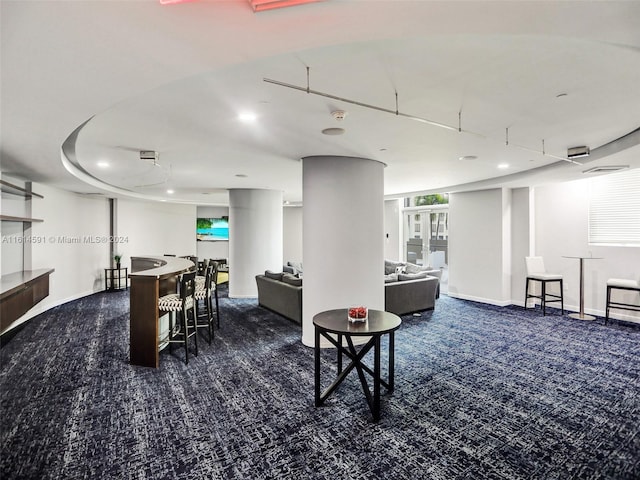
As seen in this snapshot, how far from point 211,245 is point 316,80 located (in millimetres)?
10498

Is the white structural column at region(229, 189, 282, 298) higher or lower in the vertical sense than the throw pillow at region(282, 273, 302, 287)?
higher

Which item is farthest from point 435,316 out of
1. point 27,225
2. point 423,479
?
point 27,225

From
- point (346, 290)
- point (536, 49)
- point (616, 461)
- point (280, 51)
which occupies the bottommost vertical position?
point (616, 461)

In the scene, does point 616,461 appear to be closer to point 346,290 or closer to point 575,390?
point 575,390

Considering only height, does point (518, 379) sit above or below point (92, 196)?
below

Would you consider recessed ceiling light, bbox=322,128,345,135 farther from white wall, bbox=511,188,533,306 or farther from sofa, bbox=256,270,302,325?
white wall, bbox=511,188,533,306

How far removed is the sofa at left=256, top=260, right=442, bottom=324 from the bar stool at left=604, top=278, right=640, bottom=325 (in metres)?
2.87

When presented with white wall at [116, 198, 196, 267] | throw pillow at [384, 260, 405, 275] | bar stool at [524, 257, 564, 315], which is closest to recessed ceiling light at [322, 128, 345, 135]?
bar stool at [524, 257, 564, 315]

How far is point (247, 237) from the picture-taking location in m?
8.13

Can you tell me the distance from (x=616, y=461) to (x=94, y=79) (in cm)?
428

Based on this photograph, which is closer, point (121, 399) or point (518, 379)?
point (121, 399)

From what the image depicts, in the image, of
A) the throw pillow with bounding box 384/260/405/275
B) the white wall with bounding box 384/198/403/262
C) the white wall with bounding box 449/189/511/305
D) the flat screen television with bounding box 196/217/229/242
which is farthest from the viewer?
the flat screen television with bounding box 196/217/229/242

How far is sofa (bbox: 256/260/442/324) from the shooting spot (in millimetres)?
5931

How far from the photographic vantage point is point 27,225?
238 inches
